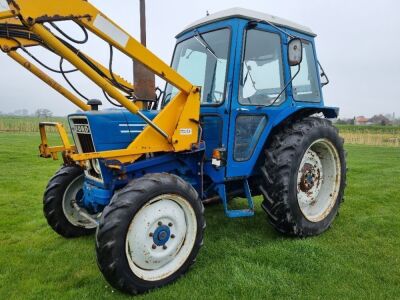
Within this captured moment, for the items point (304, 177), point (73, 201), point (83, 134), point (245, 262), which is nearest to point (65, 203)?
point (73, 201)

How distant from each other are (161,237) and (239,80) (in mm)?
1828

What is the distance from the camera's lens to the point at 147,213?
2.95 m

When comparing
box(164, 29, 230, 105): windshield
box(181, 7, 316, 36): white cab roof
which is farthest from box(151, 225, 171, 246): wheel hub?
box(181, 7, 316, 36): white cab roof

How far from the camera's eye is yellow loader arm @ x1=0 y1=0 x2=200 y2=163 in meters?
2.56

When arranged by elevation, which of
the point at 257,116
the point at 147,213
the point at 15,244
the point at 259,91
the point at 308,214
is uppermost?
the point at 259,91

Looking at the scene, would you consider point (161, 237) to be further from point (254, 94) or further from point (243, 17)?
point (243, 17)

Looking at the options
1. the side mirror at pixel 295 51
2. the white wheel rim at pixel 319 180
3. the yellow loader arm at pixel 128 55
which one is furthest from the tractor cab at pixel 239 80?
the white wheel rim at pixel 319 180

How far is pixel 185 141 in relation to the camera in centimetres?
344

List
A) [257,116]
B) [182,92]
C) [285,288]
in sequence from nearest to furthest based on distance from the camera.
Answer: [285,288] → [182,92] → [257,116]

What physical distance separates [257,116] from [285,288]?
1.85 metres

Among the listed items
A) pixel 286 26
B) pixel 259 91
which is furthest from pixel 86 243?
pixel 286 26

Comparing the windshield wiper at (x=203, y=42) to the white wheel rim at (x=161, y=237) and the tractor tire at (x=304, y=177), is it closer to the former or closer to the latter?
the tractor tire at (x=304, y=177)

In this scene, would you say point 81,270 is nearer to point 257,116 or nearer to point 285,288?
point 285,288

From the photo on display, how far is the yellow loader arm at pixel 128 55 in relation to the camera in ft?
8.39
